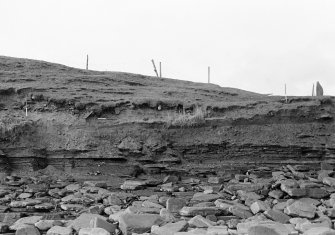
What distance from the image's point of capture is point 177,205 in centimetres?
906

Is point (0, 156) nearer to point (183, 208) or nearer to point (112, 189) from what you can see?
point (112, 189)

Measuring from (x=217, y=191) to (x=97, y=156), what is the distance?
3122 mm

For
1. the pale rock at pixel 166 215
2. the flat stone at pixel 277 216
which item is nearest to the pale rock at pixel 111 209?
the pale rock at pixel 166 215

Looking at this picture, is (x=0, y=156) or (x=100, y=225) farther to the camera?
(x=0, y=156)

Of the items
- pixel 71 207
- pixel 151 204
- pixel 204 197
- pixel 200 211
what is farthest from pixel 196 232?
pixel 71 207

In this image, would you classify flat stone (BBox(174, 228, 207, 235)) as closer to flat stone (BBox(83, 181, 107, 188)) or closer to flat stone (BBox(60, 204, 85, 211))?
flat stone (BBox(60, 204, 85, 211))

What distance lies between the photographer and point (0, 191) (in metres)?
10.1

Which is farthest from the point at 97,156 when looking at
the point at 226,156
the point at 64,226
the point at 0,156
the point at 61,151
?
the point at 64,226

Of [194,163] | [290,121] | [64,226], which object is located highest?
[290,121]

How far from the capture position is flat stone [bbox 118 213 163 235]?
7.44 meters

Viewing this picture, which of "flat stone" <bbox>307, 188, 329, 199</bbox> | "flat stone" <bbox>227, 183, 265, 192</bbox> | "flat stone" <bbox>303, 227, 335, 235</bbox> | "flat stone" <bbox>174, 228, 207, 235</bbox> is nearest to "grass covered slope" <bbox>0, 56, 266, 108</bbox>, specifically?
"flat stone" <bbox>227, 183, 265, 192</bbox>

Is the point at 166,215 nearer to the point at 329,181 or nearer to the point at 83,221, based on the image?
the point at 83,221

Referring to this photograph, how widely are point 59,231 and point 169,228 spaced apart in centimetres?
167

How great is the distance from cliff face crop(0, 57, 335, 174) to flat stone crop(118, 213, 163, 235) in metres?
3.74
